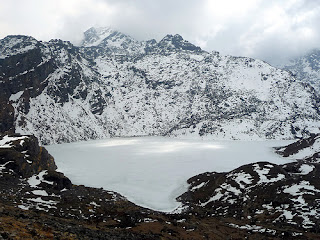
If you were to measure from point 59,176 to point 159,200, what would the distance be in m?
23.1

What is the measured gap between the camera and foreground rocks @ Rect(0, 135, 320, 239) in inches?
918

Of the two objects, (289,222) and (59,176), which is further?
(59,176)

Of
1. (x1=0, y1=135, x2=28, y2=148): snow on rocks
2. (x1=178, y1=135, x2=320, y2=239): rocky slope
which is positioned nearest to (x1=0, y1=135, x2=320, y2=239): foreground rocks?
(x1=178, y1=135, x2=320, y2=239): rocky slope

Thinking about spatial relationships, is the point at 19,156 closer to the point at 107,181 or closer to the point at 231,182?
the point at 107,181

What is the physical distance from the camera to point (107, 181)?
7844 cm

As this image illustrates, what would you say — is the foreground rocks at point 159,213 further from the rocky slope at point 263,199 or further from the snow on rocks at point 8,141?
the snow on rocks at point 8,141

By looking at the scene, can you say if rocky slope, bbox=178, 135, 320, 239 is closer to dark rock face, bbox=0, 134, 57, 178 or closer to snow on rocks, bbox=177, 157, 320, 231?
snow on rocks, bbox=177, 157, 320, 231

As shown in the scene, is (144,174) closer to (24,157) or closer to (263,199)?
(24,157)

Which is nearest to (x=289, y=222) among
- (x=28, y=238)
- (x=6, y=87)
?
(x=28, y=238)

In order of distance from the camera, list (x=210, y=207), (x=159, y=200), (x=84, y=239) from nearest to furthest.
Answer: (x=84, y=239) < (x=210, y=207) < (x=159, y=200)

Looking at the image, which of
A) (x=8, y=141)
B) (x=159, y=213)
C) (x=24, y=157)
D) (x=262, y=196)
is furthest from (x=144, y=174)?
(x=262, y=196)

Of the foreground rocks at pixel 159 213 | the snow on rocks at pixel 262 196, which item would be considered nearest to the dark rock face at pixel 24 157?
the foreground rocks at pixel 159 213

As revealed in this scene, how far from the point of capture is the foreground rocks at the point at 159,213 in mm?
23327

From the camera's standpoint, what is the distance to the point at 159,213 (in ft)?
150
